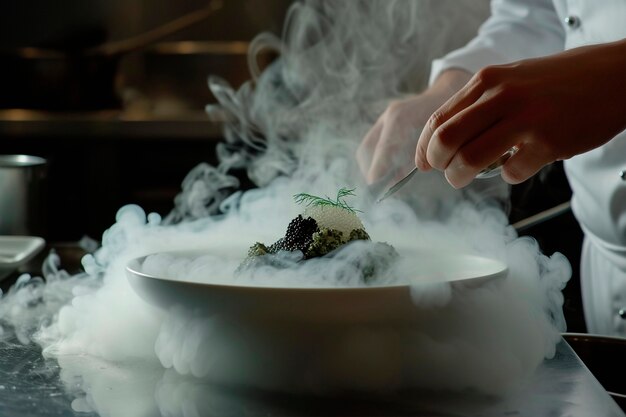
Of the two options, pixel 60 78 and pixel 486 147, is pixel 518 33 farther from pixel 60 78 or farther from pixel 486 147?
pixel 60 78

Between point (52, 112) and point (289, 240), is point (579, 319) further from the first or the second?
point (52, 112)

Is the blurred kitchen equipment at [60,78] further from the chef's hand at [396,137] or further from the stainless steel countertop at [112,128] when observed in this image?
the chef's hand at [396,137]

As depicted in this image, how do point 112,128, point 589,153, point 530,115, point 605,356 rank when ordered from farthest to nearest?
point 112,128
point 589,153
point 605,356
point 530,115

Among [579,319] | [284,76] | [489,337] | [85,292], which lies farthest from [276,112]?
[489,337]

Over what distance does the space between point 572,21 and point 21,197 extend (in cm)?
92

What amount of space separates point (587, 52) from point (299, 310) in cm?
38

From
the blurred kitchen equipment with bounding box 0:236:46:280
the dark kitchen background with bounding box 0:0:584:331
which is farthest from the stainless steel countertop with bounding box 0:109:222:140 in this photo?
→ the blurred kitchen equipment with bounding box 0:236:46:280

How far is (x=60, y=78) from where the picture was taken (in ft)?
11.1

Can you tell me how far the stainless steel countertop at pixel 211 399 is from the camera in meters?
0.63

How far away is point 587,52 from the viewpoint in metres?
0.79

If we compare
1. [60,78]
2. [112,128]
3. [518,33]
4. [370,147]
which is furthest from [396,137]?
[60,78]

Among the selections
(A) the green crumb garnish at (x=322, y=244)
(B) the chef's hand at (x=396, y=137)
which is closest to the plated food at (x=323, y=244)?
(A) the green crumb garnish at (x=322, y=244)

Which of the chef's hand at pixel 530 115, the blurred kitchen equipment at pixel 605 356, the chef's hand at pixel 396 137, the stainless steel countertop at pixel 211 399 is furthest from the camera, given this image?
the chef's hand at pixel 396 137

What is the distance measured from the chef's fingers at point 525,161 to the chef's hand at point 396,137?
0.27 metres
